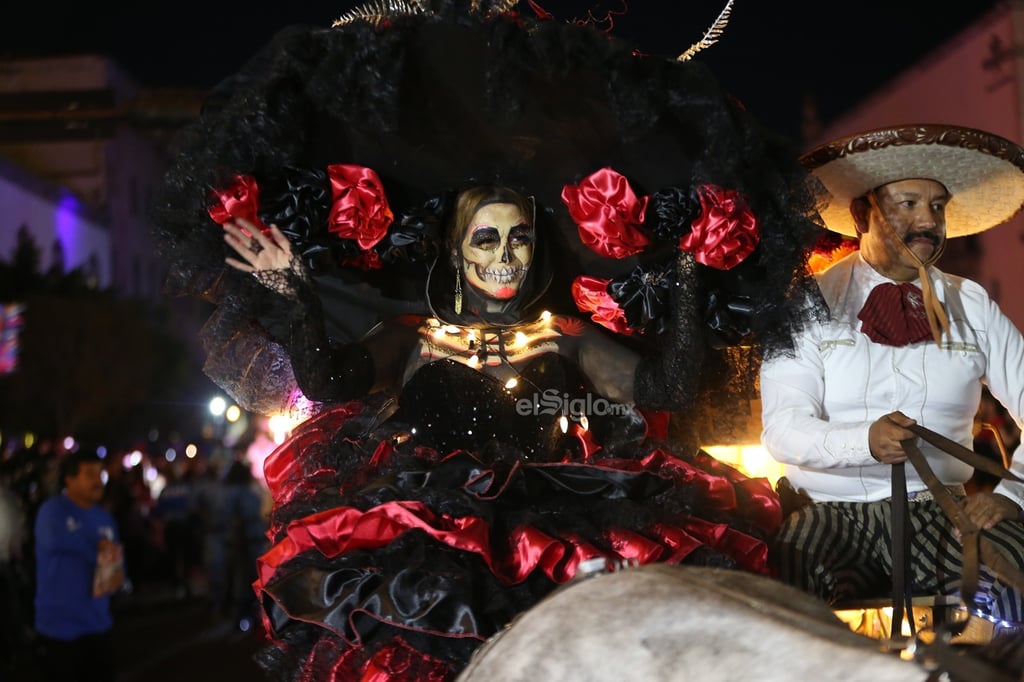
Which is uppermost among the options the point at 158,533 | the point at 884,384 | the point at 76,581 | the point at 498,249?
the point at 498,249

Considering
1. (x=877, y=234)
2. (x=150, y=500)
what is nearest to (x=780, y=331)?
(x=877, y=234)

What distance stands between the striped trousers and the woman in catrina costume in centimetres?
15

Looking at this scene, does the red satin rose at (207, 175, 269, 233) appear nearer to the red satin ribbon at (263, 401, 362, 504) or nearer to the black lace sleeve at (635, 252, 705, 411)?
the red satin ribbon at (263, 401, 362, 504)

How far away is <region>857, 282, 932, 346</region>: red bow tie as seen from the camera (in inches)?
172

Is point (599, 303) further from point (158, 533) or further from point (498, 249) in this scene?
point (158, 533)

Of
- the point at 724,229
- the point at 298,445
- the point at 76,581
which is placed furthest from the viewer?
the point at 76,581

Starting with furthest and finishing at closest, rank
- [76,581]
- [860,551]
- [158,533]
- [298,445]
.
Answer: [158,533] < [76,581] < [298,445] < [860,551]

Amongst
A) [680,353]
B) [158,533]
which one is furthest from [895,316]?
[158,533]

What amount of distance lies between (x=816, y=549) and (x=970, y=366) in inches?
35.1

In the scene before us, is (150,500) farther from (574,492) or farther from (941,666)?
(941,666)

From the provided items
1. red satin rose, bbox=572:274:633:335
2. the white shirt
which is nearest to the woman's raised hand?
red satin rose, bbox=572:274:633:335

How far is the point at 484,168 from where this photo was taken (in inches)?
197

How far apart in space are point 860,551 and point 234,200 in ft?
8.24

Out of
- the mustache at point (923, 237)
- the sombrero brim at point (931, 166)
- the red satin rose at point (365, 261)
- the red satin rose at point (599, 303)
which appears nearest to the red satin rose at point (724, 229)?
the sombrero brim at point (931, 166)
